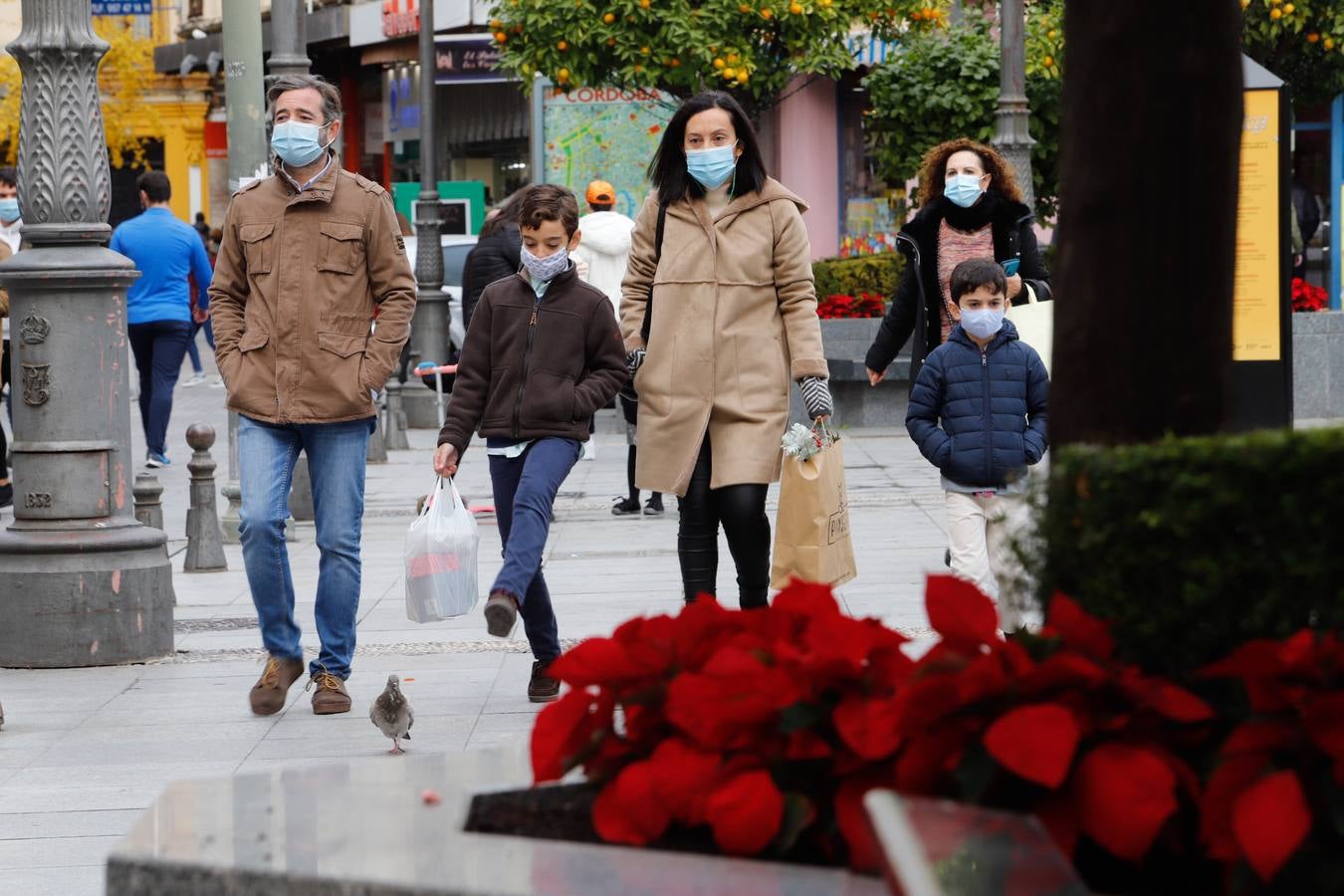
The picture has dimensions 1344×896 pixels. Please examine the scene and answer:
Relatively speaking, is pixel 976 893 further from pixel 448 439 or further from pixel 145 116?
pixel 145 116

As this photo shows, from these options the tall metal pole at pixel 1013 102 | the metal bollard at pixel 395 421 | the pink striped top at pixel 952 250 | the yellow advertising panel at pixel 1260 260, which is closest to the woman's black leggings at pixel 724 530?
the pink striped top at pixel 952 250

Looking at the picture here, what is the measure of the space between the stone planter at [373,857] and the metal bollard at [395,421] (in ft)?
42.1

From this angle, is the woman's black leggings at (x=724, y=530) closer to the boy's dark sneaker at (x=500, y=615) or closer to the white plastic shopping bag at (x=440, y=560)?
the boy's dark sneaker at (x=500, y=615)

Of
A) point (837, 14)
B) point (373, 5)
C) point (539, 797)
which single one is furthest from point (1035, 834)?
point (373, 5)

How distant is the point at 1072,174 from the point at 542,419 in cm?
362

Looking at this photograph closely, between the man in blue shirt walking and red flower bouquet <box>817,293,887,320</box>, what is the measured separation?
202 inches

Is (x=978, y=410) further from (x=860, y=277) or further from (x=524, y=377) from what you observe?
(x=860, y=277)

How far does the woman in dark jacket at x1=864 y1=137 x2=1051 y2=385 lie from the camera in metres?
8.16

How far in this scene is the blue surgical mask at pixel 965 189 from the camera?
26.7 feet

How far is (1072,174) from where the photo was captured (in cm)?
295

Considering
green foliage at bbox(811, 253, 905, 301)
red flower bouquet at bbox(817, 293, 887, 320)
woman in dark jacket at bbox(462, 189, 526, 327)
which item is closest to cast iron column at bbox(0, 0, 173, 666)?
woman in dark jacket at bbox(462, 189, 526, 327)

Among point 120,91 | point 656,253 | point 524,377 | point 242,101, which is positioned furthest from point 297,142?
point 120,91

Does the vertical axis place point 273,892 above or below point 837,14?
below

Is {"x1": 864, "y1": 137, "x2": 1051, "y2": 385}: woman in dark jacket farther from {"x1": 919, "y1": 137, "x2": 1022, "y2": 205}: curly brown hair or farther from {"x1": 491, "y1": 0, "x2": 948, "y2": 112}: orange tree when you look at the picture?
{"x1": 491, "y1": 0, "x2": 948, "y2": 112}: orange tree
